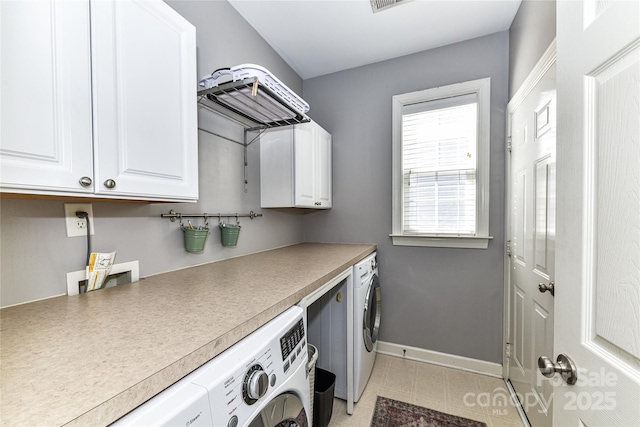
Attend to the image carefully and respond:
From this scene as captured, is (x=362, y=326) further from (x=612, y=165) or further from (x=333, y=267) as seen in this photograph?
(x=612, y=165)

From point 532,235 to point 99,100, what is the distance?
2111 mm

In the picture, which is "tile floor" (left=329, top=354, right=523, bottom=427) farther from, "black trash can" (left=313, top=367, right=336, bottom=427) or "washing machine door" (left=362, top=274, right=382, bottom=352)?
"washing machine door" (left=362, top=274, right=382, bottom=352)

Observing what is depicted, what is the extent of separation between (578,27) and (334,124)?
2083 millimetres

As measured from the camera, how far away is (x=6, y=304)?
84 centimetres

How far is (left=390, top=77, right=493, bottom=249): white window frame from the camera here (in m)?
2.07

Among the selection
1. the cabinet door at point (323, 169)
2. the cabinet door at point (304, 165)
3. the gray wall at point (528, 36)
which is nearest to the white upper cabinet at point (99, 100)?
the cabinet door at point (304, 165)

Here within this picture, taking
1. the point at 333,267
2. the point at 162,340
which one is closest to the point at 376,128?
the point at 333,267

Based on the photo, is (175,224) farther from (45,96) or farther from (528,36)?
(528,36)

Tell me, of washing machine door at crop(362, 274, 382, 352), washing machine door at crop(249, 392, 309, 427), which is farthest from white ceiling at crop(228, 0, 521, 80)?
washing machine door at crop(249, 392, 309, 427)

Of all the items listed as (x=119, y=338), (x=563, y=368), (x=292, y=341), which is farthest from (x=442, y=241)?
(x=119, y=338)

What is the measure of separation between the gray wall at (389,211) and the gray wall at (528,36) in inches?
6.1

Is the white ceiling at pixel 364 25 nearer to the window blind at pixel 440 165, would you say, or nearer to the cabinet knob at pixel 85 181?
the window blind at pixel 440 165

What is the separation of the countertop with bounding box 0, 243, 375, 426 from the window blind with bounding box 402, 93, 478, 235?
1.45m

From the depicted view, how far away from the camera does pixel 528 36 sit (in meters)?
1.60
